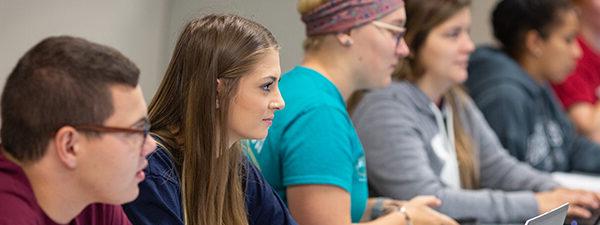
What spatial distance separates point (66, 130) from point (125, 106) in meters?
0.10

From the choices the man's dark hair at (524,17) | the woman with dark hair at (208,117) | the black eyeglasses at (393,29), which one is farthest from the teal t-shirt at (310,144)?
the man's dark hair at (524,17)

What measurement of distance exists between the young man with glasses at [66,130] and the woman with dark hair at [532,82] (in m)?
2.32

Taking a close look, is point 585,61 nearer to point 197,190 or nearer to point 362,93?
point 362,93

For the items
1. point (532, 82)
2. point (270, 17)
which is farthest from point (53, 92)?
point (532, 82)

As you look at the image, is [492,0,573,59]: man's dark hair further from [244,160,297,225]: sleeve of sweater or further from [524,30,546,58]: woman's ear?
[244,160,297,225]: sleeve of sweater

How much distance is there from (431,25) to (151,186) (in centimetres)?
149

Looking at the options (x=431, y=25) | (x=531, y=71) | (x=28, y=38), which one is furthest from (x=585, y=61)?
(x=28, y=38)

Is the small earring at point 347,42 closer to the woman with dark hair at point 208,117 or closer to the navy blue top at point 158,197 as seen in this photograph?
the woman with dark hair at point 208,117

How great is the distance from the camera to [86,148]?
153 cm

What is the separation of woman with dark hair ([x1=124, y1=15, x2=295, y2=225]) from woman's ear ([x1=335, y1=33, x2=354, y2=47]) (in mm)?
624

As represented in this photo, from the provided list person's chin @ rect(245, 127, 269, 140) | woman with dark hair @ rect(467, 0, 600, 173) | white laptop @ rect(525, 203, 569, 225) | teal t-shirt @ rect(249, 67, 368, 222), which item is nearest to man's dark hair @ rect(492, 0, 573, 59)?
woman with dark hair @ rect(467, 0, 600, 173)

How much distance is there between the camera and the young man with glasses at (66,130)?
4.98ft

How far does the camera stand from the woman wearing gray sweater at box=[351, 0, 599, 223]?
298 cm

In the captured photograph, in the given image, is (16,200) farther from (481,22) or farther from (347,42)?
(481,22)
